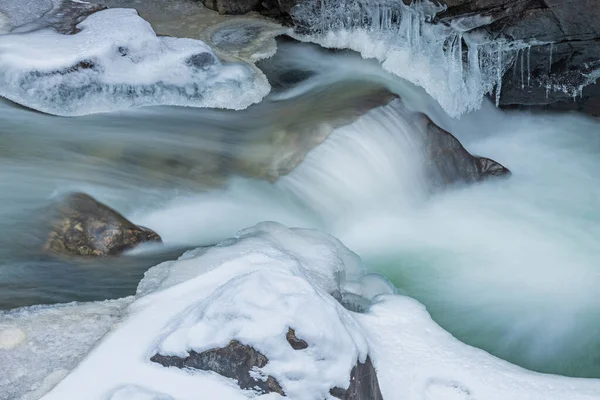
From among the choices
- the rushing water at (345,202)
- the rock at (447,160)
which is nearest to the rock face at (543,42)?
the rushing water at (345,202)

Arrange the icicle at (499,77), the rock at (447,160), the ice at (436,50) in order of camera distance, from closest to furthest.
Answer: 1. the rock at (447,160)
2. the ice at (436,50)
3. the icicle at (499,77)

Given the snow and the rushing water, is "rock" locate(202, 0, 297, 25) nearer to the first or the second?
the rushing water

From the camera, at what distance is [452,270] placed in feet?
17.9

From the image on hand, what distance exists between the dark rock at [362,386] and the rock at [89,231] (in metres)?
1.86

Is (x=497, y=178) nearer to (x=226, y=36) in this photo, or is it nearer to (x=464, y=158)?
(x=464, y=158)

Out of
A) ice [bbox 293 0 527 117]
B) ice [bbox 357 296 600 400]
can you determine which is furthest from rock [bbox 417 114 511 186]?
ice [bbox 357 296 600 400]

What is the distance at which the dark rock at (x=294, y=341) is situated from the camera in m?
3.13

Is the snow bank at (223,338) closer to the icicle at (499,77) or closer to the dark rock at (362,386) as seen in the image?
the dark rock at (362,386)

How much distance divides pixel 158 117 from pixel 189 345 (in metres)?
3.38

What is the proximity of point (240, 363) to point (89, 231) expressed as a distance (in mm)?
1846

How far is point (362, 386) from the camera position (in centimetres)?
325

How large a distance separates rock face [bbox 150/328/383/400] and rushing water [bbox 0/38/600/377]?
1.05 meters

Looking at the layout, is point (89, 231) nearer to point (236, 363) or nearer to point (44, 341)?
point (44, 341)

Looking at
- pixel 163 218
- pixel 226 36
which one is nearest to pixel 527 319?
pixel 163 218
